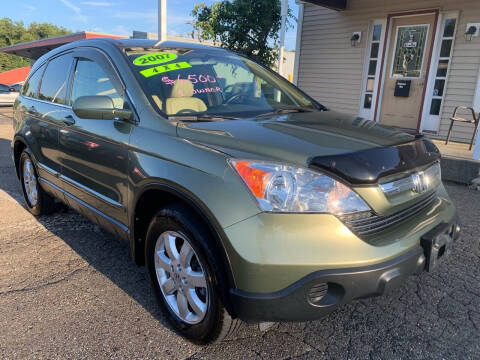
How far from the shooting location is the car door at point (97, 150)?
8.45 ft

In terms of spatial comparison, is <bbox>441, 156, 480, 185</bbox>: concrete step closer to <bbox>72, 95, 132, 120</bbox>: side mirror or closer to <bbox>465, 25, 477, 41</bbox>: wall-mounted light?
<bbox>465, 25, 477, 41</bbox>: wall-mounted light

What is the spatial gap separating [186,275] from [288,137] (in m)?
0.95

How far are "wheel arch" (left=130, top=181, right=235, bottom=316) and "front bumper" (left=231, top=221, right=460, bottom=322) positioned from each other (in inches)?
3.7

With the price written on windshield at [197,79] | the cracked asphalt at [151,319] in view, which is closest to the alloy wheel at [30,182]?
the cracked asphalt at [151,319]

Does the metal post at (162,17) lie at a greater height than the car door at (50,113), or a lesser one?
greater

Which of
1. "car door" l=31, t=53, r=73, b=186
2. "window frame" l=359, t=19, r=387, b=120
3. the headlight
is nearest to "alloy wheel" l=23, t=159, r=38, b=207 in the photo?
"car door" l=31, t=53, r=73, b=186

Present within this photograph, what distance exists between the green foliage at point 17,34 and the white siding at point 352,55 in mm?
57244

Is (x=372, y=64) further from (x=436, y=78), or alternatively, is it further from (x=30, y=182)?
(x=30, y=182)

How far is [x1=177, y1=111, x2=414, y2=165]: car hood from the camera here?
1.92 meters

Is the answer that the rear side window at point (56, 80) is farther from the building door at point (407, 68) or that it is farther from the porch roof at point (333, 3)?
the building door at point (407, 68)

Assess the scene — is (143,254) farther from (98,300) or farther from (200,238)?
(200,238)

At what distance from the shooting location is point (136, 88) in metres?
2.55

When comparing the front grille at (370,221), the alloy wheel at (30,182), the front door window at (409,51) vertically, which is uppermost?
the front door window at (409,51)

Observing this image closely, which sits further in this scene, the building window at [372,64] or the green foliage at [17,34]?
the green foliage at [17,34]
